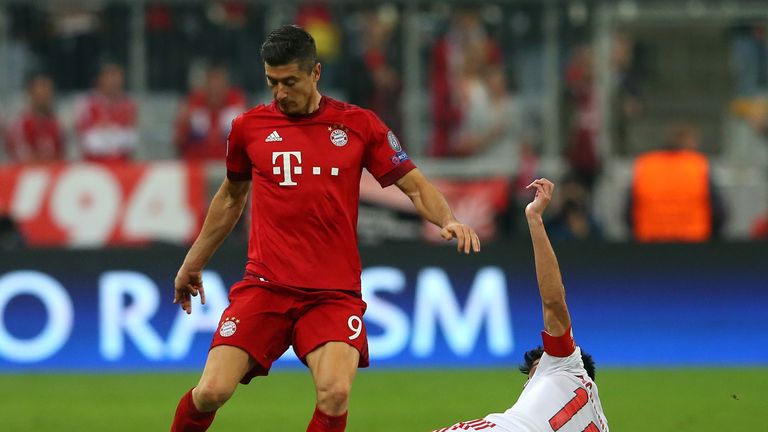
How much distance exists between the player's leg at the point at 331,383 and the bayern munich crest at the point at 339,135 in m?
0.92

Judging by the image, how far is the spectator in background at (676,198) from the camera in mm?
14078

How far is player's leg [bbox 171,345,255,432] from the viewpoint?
6.32 metres

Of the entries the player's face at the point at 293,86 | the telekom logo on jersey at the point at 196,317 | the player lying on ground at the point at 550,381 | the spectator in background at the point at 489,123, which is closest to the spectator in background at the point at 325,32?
the spectator in background at the point at 489,123

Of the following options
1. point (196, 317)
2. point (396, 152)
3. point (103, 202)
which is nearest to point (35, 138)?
point (103, 202)

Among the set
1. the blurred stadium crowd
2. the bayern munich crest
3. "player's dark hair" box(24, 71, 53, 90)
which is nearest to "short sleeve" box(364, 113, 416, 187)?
the bayern munich crest

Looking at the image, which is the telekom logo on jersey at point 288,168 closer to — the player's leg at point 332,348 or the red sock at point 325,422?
the player's leg at point 332,348

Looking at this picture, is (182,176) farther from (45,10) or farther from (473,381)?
(473,381)

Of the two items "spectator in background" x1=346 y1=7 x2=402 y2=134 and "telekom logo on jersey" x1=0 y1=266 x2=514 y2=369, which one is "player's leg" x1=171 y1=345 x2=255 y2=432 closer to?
"telekom logo on jersey" x1=0 y1=266 x2=514 y2=369

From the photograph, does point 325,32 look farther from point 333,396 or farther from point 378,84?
point 333,396

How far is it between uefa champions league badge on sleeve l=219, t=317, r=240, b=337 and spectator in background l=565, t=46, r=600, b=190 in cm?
960

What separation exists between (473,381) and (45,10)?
7.09 meters

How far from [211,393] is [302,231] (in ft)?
2.74

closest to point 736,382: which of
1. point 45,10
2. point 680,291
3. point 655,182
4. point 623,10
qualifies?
point 680,291

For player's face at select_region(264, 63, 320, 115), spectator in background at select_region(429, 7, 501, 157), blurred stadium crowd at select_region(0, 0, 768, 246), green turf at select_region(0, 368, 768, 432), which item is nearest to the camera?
player's face at select_region(264, 63, 320, 115)
